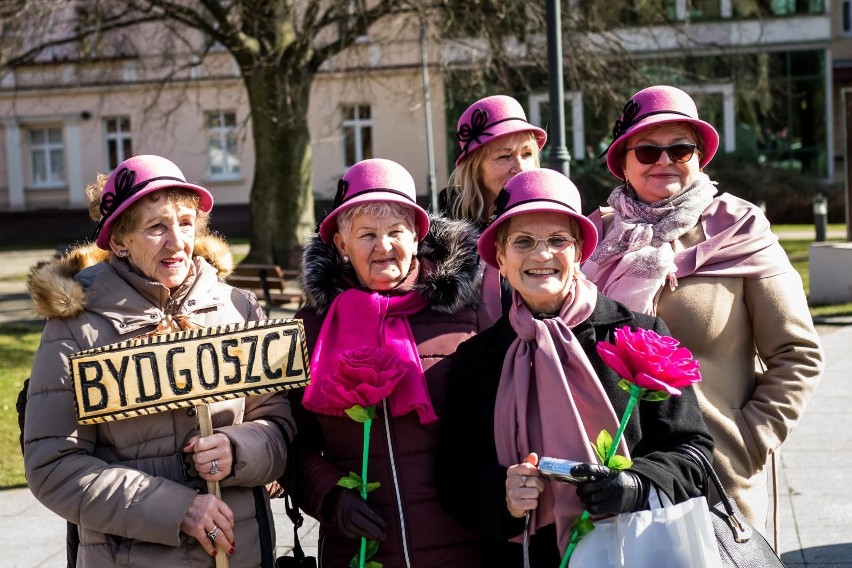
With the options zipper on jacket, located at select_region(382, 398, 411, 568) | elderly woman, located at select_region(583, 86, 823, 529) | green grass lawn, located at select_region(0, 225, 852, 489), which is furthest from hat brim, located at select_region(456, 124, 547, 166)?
green grass lawn, located at select_region(0, 225, 852, 489)

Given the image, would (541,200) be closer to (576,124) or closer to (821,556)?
(821,556)

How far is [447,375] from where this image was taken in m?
3.42

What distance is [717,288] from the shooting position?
11.7 ft

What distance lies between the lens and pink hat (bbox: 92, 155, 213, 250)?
10.7 ft

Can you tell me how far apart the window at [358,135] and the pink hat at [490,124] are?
2914 cm

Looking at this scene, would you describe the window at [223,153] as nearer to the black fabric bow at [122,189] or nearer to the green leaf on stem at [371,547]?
the black fabric bow at [122,189]

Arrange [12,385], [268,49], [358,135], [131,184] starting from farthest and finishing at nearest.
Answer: [358,135] → [268,49] → [12,385] → [131,184]

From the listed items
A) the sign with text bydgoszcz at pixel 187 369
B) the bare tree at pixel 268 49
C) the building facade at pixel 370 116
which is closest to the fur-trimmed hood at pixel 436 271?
the sign with text bydgoszcz at pixel 187 369

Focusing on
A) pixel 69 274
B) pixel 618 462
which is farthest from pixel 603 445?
pixel 69 274

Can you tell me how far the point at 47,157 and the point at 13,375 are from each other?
87.7ft

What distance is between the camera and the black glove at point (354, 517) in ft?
10.5

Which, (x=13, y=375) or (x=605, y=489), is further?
(x=13, y=375)

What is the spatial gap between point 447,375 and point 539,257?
1.85 ft

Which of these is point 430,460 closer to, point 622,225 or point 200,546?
point 200,546
